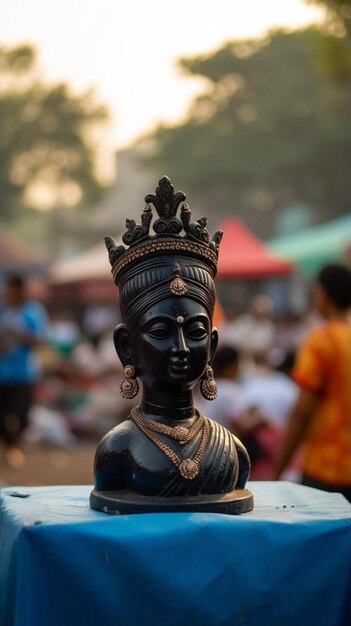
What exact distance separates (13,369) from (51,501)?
6.03 meters

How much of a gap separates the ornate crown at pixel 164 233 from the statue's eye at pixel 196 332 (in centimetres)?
22

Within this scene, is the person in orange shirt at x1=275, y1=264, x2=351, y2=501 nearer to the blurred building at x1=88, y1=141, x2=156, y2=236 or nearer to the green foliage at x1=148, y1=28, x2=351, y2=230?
the green foliage at x1=148, y1=28, x2=351, y2=230

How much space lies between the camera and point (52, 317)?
22203 millimetres

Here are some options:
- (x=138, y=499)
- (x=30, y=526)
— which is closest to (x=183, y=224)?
(x=138, y=499)

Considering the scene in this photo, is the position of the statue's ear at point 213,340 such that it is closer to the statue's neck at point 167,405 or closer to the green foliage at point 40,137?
the statue's neck at point 167,405

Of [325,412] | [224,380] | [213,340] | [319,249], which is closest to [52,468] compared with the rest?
[224,380]

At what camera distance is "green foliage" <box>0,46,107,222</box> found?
41781 millimetres

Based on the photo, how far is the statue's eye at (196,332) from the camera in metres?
2.81

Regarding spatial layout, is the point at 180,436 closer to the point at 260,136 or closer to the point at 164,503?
the point at 164,503

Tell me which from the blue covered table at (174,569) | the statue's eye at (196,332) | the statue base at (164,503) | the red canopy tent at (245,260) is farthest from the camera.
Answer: the red canopy tent at (245,260)

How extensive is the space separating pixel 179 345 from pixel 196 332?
0.08m

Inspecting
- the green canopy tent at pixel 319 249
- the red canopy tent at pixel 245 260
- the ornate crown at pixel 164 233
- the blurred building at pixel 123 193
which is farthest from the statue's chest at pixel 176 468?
the blurred building at pixel 123 193

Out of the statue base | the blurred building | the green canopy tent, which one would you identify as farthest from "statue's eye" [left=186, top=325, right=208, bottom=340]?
the blurred building

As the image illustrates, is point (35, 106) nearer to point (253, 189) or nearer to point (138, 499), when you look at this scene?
point (253, 189)
